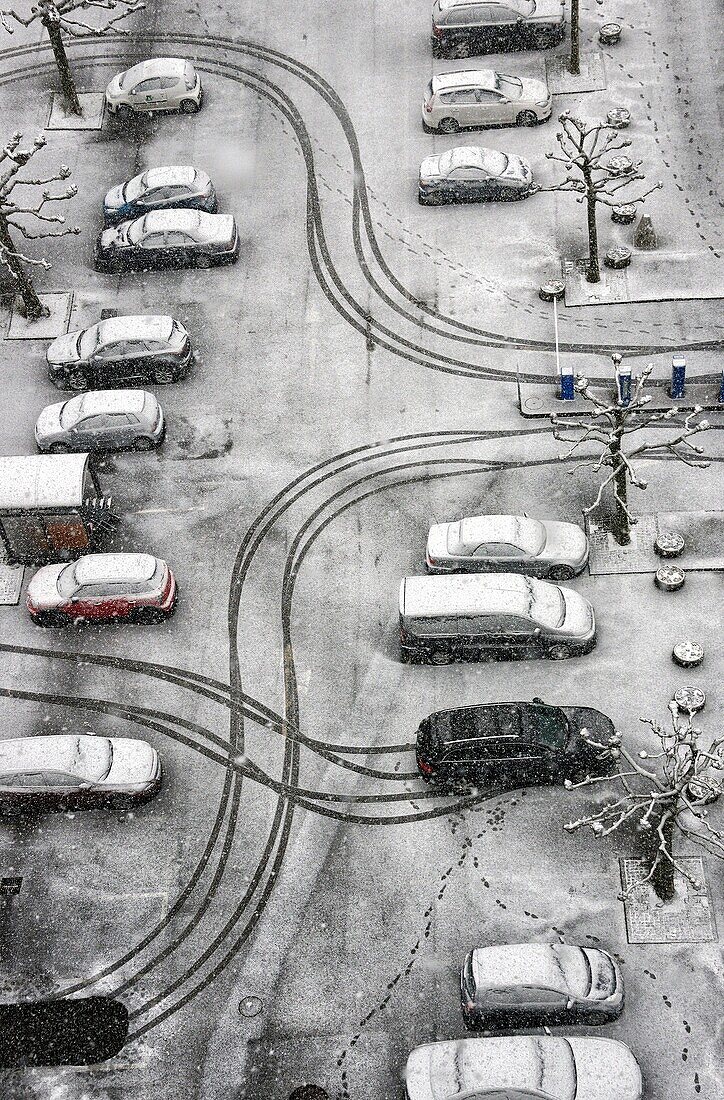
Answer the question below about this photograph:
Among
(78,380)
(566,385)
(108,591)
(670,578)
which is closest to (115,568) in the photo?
(108,591)

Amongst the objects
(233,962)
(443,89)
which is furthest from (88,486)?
(443,89)

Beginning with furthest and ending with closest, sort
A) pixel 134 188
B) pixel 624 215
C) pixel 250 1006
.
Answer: pixel 134 188
pixel 624 215
pixel 250 1006

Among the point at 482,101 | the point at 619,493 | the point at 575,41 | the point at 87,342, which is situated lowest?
the point at 619,493

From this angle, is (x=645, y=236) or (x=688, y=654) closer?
(x=688, y=654)

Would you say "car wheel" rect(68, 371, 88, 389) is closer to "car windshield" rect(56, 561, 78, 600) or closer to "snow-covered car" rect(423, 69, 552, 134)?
"car windshield" rect(56, 561, 78, 600)

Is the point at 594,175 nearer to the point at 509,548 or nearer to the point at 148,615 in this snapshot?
the point at 509,548

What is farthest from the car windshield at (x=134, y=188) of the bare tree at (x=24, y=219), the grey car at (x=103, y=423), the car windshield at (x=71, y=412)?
the car windshield at (x=71, y=412)

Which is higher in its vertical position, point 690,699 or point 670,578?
point 670,578
